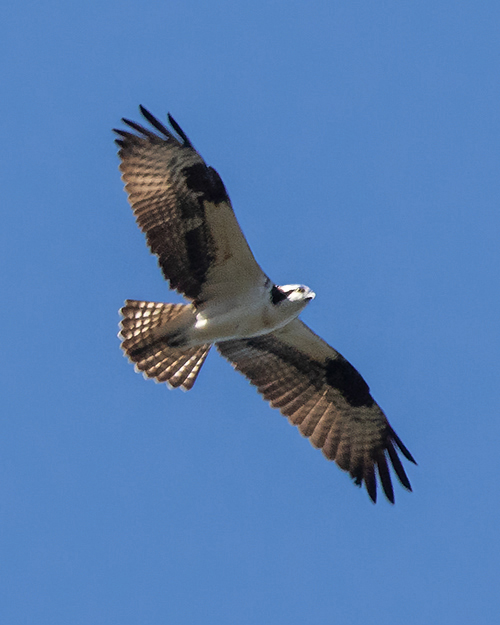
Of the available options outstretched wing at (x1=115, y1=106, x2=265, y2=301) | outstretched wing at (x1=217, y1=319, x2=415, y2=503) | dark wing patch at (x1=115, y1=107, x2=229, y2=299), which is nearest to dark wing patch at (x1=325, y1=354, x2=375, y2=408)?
outstretched wing at (x1=217, y1=319, x2=415, y2=503)

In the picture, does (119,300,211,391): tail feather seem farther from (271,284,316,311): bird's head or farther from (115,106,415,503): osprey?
(271,284,316,311): bird's head

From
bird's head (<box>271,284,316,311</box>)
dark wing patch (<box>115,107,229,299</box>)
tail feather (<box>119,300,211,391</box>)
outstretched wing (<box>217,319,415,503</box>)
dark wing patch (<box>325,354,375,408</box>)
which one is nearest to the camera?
dark wing patch (<box>115,107,229,299</box>)

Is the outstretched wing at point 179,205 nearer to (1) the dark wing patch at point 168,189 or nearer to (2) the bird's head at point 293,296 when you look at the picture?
(1) the dark wing patch at point 168,189

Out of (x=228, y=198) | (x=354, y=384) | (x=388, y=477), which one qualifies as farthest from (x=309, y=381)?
(x=228, y=198)

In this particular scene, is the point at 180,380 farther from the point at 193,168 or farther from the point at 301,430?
the point at 193,168

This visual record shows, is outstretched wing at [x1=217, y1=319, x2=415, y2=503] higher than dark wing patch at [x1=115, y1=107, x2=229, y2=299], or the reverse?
dark wing patch at [x1=115, y1=107, x2=229, y2=299]

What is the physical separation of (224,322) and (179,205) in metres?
1.37

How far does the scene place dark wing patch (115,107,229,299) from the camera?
11453 mm

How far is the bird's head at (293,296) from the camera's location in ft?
38.3

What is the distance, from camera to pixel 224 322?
1210cm

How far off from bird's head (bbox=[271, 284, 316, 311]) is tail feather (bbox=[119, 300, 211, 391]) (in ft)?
3.46

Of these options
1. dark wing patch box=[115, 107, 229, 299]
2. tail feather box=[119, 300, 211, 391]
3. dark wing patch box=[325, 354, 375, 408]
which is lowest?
tail feather box=[119, 300, 211, 391]

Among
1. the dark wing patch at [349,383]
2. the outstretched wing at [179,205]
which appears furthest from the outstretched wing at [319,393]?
the outstretched wing at [179,205]

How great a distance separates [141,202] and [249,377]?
2.64 m
